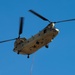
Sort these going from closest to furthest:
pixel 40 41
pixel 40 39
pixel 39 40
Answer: pixel 40 39, pixel 40 41, pixel 39 40

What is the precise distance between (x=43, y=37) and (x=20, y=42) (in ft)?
26.5

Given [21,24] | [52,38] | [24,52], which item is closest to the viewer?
[52,38]

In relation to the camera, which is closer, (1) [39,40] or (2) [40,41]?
(2) [40,41]

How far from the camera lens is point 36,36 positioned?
6272 cm

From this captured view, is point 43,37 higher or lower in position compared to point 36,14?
lower

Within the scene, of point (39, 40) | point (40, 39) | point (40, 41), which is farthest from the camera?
point (39, 40)

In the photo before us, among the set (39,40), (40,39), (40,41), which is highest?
(40,39)

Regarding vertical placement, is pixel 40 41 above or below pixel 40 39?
below

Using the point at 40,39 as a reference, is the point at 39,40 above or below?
below

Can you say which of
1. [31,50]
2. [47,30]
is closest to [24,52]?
[31,50]

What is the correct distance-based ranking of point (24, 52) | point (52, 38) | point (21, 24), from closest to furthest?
point (52, 38)
point (24, 52)
point (21, 24)

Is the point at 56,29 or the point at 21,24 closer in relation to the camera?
the point at 56,29

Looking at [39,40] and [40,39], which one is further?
[39,40]

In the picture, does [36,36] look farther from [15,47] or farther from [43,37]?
[15,47]
